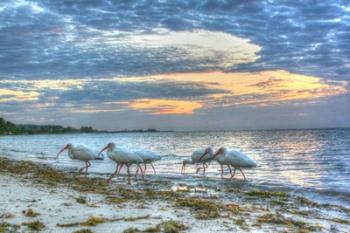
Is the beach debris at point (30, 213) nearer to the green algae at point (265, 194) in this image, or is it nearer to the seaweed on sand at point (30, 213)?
the seaweed on sand at point (30, 213)

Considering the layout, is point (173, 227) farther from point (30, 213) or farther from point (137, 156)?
point (137, 156)

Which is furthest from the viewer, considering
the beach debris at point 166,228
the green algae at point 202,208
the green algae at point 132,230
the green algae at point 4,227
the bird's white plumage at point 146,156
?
the bird's white plumage at point 146,156

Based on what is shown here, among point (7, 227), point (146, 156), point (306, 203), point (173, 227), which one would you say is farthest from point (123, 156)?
point (7, 227)

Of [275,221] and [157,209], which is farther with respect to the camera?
[157,209]

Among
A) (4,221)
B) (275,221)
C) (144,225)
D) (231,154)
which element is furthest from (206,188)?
(4,221)

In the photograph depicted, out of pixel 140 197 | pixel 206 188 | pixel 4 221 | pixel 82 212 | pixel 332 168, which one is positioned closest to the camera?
pixel 4 221

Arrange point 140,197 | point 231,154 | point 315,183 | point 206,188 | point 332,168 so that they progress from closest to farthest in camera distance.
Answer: point 140,197 < point 206,188 < point 315,183 < point 231,154 < point 332,168

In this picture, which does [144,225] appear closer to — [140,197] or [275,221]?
[275,221]

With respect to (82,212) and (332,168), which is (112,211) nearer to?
(82,212)

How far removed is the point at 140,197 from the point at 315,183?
33.2 ft

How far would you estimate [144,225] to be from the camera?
9086 millimetres

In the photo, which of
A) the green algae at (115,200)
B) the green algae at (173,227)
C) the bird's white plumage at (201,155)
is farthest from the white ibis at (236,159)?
the green algae at (173,227)

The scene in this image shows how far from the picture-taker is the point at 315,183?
20531 millimetres

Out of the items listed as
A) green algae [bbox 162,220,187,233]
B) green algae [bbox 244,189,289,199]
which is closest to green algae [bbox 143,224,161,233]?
green algae [bbox 162,220,187,233]
